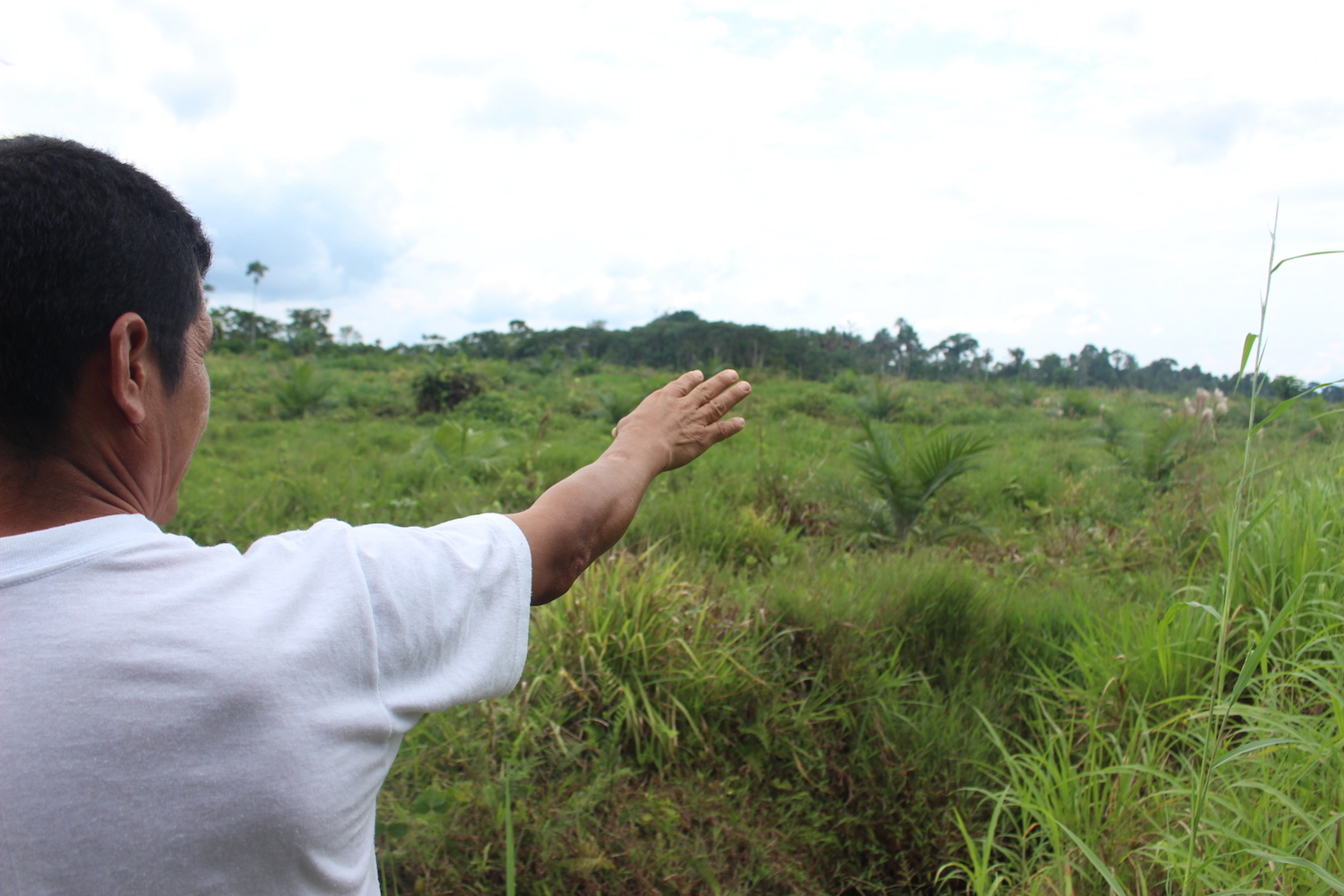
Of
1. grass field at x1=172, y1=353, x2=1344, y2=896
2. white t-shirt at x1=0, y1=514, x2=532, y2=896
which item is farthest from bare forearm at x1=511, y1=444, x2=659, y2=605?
grass field at x1=172, y1=353, x2=1344, y2=896

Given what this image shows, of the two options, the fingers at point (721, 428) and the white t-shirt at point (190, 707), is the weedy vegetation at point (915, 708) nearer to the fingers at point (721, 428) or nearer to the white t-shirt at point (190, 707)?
the fingers at point (721, 428)

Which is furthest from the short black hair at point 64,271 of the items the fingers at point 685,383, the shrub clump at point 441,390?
the shrub clump at point 441,390

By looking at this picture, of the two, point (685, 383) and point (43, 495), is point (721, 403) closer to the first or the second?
point (685, 383)

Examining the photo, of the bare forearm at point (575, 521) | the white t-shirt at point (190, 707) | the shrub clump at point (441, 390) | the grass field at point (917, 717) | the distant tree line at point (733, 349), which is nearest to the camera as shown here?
the white t-shirt at point (190, 707)

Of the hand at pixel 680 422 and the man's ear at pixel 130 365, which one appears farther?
the hand at pixel 680 422

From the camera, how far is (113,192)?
814 millimetres

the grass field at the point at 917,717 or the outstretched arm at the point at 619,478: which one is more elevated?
the outstretched arm at the point at 619,478

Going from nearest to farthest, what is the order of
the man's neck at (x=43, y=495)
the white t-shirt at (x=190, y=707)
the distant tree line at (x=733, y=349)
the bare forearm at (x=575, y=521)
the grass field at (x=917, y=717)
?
the white t-shirt at (x=190, y=707) → the man's neck at (x=43, y=495) → the bare forearm at (x=575, y=521) → the grass field at (x=917, y=717) → the distant tree line at (x=733, y=349)

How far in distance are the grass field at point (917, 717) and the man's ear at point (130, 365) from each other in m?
1.39

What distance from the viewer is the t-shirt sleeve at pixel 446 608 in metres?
0.81

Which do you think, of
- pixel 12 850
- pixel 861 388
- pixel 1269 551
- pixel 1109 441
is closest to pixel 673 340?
pixel 861 388

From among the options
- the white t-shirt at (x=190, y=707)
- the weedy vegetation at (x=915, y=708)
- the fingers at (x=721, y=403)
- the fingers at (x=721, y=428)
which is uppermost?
the fingers at (x=721, y=403)

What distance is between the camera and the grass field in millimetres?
1888

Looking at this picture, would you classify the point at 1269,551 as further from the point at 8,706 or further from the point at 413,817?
the point at 8,706
